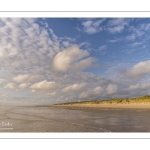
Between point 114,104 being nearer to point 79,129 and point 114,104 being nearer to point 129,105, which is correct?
point 129,105

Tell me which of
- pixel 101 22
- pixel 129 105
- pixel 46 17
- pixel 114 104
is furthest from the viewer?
pixel 114 104

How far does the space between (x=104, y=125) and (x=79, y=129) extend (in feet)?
3.99

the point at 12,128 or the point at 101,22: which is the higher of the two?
the point at 101,22
